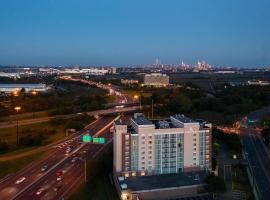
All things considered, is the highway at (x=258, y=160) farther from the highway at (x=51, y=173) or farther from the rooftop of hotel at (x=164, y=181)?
the highway at (x=51, y=173)

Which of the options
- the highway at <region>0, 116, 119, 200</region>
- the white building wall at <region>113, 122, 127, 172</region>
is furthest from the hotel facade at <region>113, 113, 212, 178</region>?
the highway at <region>0, 116, 119, 200</region>

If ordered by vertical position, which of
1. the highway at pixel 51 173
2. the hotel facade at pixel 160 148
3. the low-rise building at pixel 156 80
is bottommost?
the highway at pixel 51 173

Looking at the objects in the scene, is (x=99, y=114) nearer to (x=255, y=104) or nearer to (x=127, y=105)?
(x=127, y=105)

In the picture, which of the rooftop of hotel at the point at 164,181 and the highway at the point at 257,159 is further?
the highway at the point at 257,159

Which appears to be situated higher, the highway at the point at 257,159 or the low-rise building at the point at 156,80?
the low-rise building at the point at 156,80

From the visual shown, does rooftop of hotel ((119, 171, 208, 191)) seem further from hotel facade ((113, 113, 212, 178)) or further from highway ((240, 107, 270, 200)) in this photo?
highway ((240, 107, 270, 200))

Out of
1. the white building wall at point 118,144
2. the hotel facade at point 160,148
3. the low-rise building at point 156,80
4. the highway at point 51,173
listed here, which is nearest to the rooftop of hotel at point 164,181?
the hotel facade at point 160,148

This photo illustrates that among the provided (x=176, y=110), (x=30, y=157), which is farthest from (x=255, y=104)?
(x=30, y=157)
